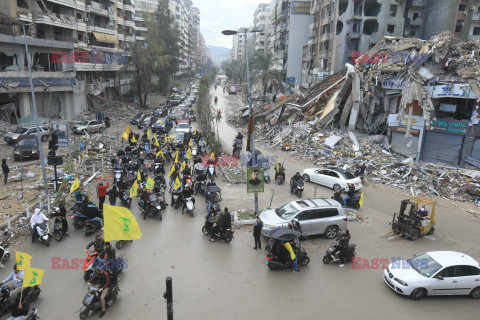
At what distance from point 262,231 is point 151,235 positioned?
168 inches

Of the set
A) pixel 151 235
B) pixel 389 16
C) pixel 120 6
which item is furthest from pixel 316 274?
pixel 120 6

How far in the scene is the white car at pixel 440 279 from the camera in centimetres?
880

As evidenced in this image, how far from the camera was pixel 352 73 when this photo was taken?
28.5m

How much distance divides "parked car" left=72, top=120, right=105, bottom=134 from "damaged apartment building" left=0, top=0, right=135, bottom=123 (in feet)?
17.3

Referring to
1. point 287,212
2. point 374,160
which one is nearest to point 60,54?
point 374,160

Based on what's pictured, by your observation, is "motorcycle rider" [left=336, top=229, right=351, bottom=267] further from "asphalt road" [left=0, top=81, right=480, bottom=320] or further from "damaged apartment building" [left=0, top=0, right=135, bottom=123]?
"damaged apartment building" [left=0, top=0, right=135, bottom=123]

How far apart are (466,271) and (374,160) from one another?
15.2m

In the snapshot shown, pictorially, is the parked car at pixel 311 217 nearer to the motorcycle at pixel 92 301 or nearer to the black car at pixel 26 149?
the motorcycle at pixel 92 301

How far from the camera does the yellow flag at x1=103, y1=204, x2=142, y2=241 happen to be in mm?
8160

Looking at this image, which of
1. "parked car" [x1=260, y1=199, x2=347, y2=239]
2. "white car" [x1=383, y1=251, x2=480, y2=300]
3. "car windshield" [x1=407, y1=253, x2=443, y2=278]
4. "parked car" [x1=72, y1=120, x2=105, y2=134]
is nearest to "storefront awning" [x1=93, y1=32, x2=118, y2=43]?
"parked car" [x1=72, y1=120, x2=105, y2=134]

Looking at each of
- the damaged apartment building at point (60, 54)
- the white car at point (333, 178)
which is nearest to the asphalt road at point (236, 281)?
the white car at point (333, 178)

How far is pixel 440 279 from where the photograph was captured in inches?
346

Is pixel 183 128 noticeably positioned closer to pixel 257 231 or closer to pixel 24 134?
pixel 24 134

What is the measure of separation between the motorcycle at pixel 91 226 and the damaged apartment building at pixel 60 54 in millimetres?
19038
